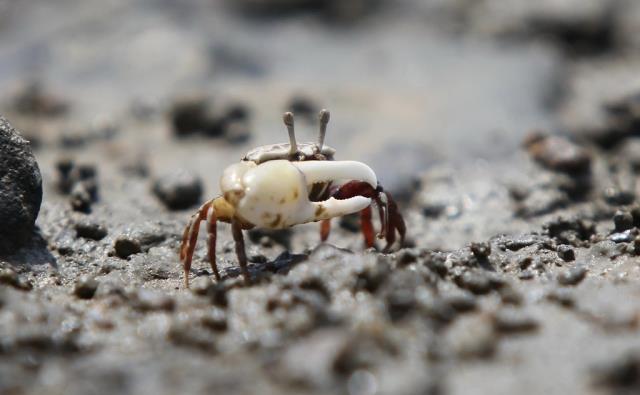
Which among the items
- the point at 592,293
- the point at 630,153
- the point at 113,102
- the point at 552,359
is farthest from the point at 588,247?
the point at 113,102

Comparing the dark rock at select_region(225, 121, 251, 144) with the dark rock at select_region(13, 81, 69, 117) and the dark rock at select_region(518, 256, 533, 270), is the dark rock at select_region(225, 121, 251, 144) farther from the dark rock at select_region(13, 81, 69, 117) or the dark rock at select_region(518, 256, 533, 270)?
the dark rock at select_region(518, 256, 533, 270)

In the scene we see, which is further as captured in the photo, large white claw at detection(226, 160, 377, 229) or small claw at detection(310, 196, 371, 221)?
small claw at detection(310, 196, 371, 221)

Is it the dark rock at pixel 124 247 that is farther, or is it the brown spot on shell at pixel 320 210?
the dark rock at pixel 124 247

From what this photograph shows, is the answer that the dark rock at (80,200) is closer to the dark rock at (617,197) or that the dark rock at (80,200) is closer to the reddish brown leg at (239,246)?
the reddish brown leg at (239,246)

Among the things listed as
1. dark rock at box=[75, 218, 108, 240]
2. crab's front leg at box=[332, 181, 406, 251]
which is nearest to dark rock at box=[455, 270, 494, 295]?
crab's front leg at box=[332, 181, 406, 251]

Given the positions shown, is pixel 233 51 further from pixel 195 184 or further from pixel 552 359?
pixel 552 359

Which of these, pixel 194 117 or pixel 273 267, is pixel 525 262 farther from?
pixel 194 117

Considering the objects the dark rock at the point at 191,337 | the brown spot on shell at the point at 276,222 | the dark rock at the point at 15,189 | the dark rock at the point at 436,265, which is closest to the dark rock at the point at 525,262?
the dark rock at the point at 436,265
